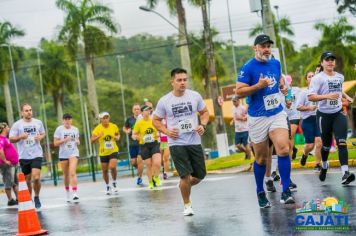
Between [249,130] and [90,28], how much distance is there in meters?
43.4

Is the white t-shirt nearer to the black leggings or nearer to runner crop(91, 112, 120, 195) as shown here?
runner crop(91, 112, 120, 195)

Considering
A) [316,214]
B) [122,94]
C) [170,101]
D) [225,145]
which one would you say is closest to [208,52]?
[225,145]

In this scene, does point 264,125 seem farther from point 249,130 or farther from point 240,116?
point 240,116

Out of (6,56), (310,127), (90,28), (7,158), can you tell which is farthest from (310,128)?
(6,56)

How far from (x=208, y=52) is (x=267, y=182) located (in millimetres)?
20511

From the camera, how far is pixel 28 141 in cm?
1403

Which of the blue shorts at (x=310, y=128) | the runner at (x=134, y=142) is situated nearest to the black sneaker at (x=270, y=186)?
the blue shorts at (x=310, y=128)

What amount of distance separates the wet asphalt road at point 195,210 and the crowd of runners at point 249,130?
40cm

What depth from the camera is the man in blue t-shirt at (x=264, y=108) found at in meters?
9.01

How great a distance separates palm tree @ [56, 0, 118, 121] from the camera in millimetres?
50625

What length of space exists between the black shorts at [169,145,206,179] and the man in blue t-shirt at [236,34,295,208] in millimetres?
813

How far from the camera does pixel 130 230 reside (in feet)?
28.3

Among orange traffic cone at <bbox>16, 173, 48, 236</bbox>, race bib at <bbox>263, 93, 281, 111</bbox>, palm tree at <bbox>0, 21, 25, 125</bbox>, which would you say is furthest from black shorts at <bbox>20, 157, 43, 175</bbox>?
palm tree at <bbox>0, 21, 25, 125</bbox>

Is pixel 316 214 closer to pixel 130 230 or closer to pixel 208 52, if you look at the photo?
pixel 130 230
